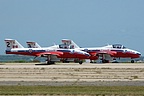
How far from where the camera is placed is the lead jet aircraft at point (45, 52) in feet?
244

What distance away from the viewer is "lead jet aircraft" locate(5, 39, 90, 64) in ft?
244

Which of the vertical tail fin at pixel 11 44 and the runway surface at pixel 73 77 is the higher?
the vertical tail fin at pixel 11 44

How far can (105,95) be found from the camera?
23672 millimetres

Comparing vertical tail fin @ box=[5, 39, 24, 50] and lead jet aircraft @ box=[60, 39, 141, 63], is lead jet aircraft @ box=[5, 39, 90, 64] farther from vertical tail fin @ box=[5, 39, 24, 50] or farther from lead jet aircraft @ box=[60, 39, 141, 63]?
lead jet aircraft @ box=[60, 39, 141, 63]

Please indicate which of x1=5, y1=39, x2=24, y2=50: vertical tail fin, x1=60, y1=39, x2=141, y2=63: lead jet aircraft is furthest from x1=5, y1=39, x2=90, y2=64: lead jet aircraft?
x1=60, y1=39, x2=141, y2=63: lead jet aircraft

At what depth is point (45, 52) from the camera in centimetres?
7644

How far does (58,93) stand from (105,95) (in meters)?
2.55

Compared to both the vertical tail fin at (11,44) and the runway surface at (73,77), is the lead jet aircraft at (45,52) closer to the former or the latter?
the vertical tail fin at (11,44)

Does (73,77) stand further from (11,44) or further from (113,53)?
(11,44)

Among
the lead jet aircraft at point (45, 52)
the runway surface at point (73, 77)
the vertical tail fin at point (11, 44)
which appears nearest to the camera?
the runway surface at point (73, 77)

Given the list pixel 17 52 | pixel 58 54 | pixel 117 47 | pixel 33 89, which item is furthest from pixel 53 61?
pixel 33 89

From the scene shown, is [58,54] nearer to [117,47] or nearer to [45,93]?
[117,47]

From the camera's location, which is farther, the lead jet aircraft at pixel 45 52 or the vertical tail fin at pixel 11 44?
the vertical tail fin at pixel 11 44

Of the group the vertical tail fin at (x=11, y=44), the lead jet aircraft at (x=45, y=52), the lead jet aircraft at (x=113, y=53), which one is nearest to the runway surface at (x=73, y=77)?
the lead jet aircraft at (x=45, y=52)
